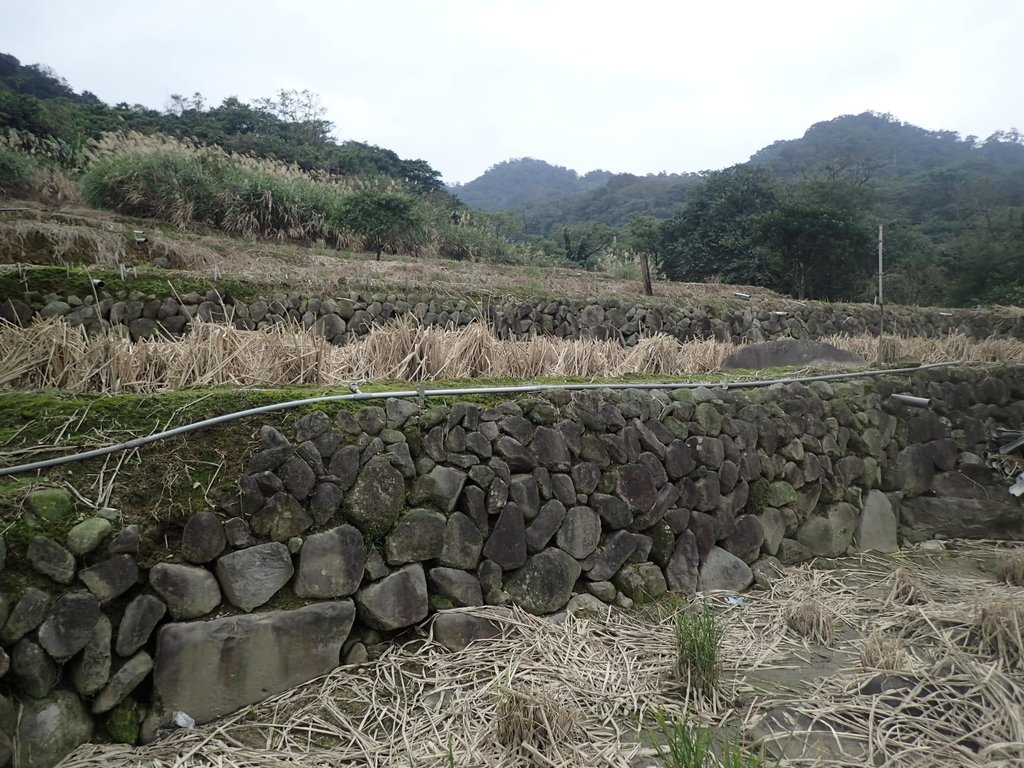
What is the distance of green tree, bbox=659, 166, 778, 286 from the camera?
17.3 metres

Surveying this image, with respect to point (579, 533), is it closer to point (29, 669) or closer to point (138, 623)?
point (138, 623)

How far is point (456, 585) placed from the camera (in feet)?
7.99

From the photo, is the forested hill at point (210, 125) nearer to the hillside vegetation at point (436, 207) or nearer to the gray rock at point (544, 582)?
the hillside vegetation at point (436, 207)

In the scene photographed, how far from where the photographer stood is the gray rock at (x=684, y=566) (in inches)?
118

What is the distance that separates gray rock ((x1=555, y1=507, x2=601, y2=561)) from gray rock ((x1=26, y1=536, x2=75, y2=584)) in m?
1.79

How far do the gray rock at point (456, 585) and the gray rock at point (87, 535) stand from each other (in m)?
1.12

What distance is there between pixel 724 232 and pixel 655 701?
18484 millimetres

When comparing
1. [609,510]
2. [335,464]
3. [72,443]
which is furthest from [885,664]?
[72,443]

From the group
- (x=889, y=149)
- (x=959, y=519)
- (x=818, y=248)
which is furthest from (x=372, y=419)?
(x=889, y=149)

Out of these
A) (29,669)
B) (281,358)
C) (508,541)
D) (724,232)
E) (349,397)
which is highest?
(724,232)

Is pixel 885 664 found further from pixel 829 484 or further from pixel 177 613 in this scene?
pixel 177 613

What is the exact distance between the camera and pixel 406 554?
234cm

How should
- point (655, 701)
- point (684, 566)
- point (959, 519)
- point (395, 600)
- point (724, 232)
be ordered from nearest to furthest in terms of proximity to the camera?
point (655, 701) → point (395, 600) → point (684, 566) → point (959, 519) → point (724, 232)

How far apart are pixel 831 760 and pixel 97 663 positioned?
2221mm
